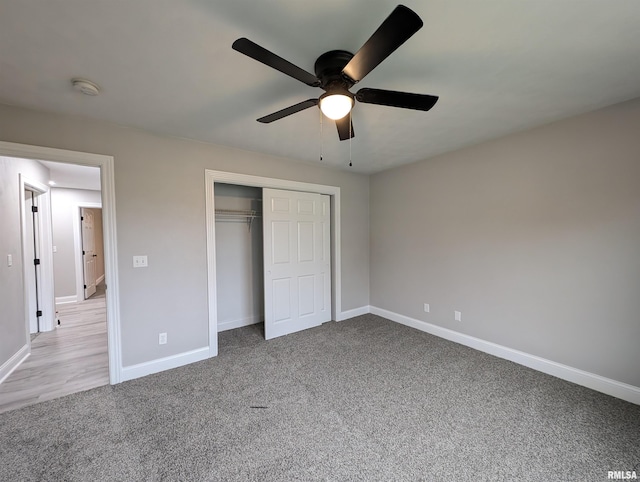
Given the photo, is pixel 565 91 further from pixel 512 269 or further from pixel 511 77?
pixel 512 269

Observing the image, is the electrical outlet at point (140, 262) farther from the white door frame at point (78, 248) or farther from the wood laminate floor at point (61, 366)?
the white door frame at point (78, 248)

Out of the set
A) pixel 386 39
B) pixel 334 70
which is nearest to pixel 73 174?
pixel 334 70

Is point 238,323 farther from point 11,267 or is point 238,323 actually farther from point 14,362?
point 11,267

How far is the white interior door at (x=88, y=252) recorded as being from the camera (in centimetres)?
596

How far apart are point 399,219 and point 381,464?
314cm

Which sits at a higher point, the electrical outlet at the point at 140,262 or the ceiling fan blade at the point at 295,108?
the ceiling fan blade at the point at 295,108

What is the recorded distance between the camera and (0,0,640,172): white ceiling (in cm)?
126

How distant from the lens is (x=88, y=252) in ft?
20.8

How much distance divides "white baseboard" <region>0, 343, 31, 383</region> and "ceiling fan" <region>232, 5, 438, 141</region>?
12.1 ft

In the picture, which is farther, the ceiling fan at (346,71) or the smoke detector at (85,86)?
the smoke detector at (85,86)

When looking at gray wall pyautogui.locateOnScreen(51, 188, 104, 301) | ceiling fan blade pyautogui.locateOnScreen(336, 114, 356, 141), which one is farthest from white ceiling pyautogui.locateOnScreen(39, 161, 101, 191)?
ceiling fan blade pyautogui.locateOnScreen(336, 114, 356, 141)

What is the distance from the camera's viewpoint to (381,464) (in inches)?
63.7

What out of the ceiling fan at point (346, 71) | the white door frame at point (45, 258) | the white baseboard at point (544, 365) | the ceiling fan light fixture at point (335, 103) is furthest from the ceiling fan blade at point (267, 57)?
the white door frame at point (45, 258)

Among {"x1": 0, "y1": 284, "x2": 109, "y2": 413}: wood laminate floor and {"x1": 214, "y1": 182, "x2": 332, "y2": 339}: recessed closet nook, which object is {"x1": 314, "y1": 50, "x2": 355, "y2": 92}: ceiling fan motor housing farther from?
{"x1": 0, "y1": 284, "x2": 109, "y2": 413}: wood laminate floor
